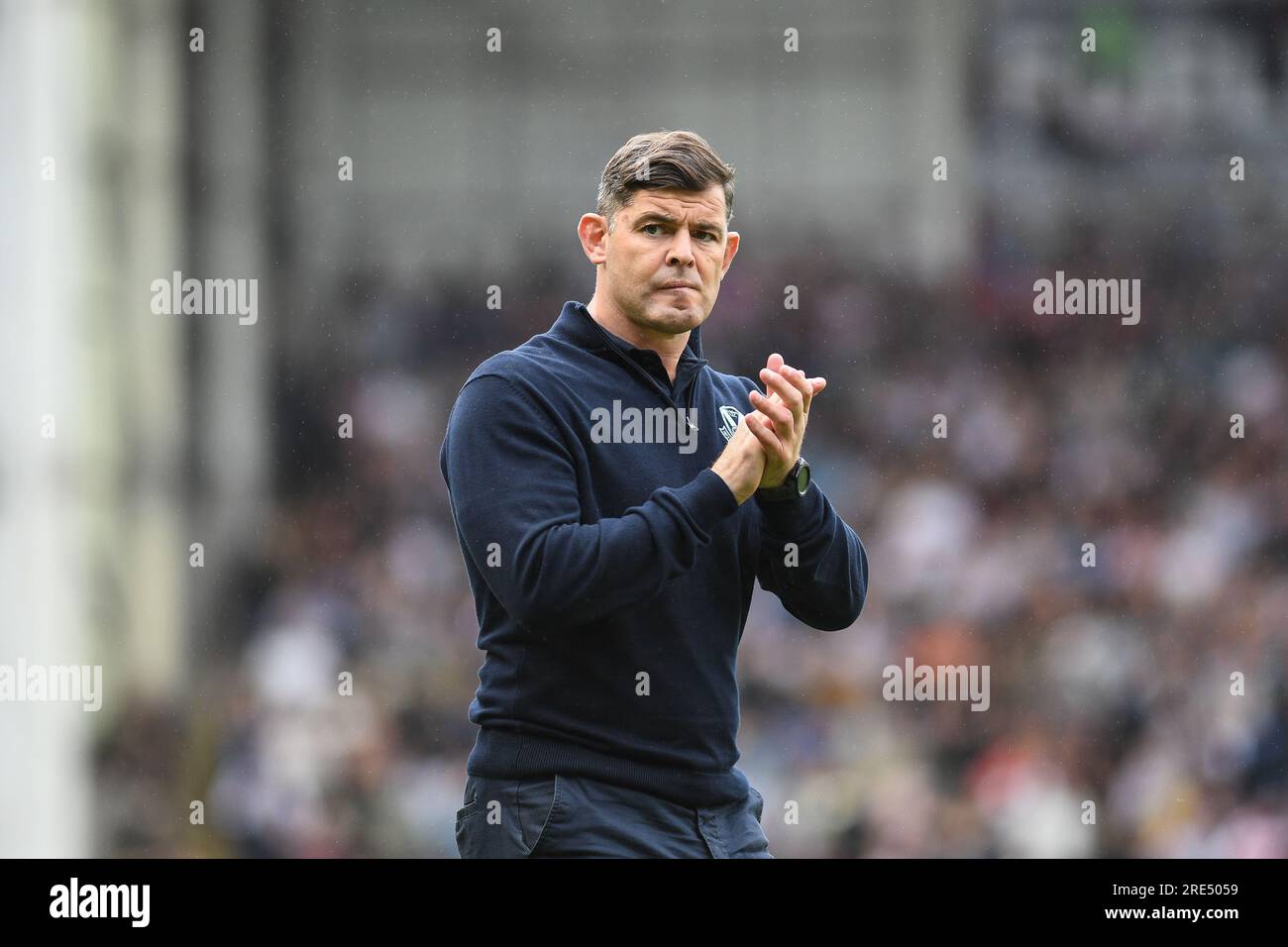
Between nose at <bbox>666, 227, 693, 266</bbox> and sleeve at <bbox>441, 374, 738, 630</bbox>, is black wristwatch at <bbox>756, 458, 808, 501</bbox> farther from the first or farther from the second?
nose at <bbox>666, 227, 693, 266</bbox>

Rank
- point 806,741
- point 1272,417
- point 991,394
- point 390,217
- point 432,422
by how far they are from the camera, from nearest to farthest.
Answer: point 806,741 < point 1272,417 < point 991,394 < point 432,422 < point 390,217

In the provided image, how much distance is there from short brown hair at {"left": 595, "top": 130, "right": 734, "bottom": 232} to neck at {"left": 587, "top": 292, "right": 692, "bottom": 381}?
0.13 m

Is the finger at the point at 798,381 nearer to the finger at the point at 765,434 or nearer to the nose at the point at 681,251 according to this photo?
the finger at the point at 765,434

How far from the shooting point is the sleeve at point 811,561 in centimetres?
256

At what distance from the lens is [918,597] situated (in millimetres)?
9414

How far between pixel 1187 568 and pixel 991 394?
2.11m

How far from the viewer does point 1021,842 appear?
766 centimetres

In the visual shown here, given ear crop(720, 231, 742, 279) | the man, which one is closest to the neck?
the man

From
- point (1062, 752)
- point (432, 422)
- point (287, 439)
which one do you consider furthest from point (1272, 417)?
point (287, 439)

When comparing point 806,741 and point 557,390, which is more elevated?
point 557,390

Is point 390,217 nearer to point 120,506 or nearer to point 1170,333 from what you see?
point 120,506

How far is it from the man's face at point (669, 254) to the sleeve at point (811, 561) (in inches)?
12.3

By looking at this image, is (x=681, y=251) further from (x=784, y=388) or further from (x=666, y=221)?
(x=784, y=388)

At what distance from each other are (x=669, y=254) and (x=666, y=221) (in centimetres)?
5
